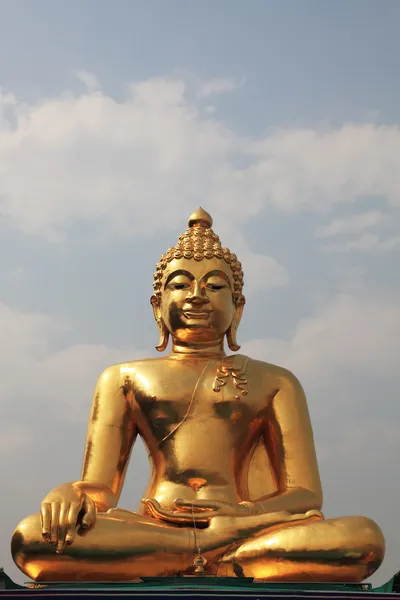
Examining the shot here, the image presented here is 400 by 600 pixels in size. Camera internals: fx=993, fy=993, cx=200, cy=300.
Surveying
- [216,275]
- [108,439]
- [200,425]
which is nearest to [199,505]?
[200,425]

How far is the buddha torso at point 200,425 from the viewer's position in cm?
778

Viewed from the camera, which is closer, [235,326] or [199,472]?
[199,472]

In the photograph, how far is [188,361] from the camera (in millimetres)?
8359

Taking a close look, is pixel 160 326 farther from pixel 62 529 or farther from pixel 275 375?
pixel 62 529

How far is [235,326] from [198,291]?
2.18 ft

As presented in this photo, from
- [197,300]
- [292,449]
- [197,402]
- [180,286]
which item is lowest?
[292,449]

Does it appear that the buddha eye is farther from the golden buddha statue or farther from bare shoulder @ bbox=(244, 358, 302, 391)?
bare shoulder @ bbox=(244, 358, 302, 391)

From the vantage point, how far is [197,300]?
8258 mm

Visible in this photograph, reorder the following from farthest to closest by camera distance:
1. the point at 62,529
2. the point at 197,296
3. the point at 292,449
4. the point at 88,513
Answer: the point at 197,296, the point at 292,449, the point at 88,513, the point at 62,529

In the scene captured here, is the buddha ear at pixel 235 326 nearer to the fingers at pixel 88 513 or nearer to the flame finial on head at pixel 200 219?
the flame finial on head at pixel 200 219

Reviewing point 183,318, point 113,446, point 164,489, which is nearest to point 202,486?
point 164,489

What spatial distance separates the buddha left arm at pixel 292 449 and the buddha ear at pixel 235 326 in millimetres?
628

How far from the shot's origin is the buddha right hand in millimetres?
6535

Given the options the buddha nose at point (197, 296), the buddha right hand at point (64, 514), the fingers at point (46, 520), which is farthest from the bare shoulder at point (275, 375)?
the fingers at point (46, 520)
